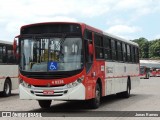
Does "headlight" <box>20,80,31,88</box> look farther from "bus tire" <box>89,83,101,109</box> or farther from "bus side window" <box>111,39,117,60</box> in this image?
"bus side window" <box>111,39,117,60</box>

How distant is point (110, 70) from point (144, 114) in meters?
5.26

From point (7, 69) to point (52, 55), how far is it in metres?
9.08

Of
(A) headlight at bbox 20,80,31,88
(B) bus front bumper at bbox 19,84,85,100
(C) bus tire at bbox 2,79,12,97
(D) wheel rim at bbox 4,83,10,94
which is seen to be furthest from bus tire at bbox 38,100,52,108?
(D) wheel rim at bbox 4,83,10,94

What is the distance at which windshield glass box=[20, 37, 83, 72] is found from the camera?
47.6 feet

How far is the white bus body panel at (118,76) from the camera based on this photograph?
18263 mm

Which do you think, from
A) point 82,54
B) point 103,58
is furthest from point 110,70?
point 82,54

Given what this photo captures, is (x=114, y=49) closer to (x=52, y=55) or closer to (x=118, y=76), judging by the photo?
(x=118, y=76)

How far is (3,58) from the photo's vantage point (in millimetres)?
22766

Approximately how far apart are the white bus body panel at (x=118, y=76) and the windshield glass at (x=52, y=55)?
3.58m

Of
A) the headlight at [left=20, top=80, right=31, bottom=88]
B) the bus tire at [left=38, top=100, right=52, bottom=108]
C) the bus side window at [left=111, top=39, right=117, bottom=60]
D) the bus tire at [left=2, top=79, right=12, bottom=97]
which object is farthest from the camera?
the bus tire at [left=2, top=79, right=12, bottom=97]

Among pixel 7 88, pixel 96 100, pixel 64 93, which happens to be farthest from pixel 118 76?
pixel 64 93

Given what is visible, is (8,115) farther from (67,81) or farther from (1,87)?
(1,87)

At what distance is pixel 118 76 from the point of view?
20594mm

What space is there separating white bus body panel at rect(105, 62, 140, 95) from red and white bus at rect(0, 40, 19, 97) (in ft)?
19.3
